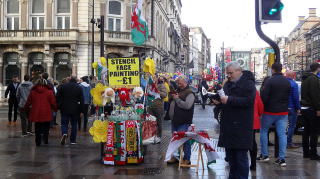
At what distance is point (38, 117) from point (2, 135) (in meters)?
2.85

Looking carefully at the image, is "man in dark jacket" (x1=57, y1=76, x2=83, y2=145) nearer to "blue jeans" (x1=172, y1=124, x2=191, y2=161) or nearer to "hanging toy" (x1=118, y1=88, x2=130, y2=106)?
"hanging toy" (x1=118, y1=88, x2=130, y2=106)

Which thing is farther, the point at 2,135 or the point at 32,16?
the point at 32,16

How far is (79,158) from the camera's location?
9.23 meters

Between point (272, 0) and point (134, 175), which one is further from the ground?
point (272, 0)

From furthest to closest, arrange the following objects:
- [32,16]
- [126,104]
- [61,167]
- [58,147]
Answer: [32,16] < [58,147] < [126,104] < [61,167]

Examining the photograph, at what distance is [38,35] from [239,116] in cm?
3108

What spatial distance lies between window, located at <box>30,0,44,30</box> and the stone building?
75.0 m

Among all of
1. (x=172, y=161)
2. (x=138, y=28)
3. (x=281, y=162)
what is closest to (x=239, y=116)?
(x=281, y=162)

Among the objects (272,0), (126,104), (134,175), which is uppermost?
(272,0)

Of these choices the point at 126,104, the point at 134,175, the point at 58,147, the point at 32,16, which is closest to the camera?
the point at 134,175

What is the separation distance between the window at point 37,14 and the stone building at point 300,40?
7504 cm

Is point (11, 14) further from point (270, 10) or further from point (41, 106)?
point (270, 10)

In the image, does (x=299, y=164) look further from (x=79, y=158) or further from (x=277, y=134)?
(x=79, y=158)

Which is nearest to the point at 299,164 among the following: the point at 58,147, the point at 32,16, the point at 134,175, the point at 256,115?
the point at 256,115
